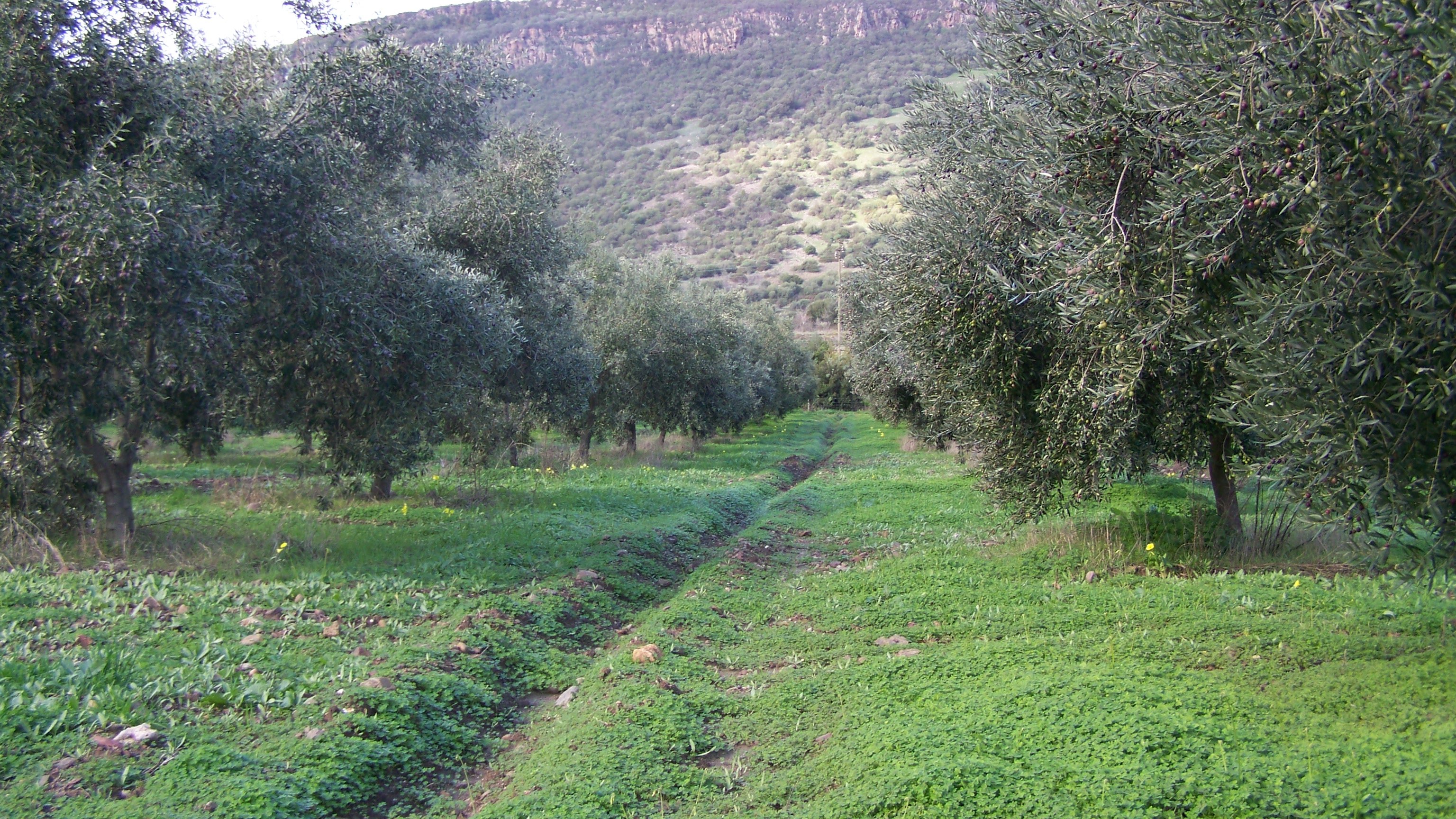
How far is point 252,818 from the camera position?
5059mm

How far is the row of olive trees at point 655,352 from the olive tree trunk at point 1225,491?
60.4ft

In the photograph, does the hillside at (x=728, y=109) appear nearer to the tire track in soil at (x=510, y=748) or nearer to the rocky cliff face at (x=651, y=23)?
the rocky cliff face at (x=651, y=23)

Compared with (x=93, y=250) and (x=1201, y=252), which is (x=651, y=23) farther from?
(x=1201, y=252)

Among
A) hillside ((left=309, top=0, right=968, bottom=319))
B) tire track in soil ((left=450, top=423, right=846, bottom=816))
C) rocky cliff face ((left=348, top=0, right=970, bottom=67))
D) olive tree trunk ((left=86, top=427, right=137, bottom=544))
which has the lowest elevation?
tire track in soil ((left=450, top=423, right=846, bottom=816))

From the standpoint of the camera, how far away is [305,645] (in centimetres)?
813

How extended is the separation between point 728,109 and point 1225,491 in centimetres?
15147

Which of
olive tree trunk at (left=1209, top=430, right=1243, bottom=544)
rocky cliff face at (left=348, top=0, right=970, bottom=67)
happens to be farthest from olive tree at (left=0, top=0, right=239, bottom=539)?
rocky cliff face at (left=348, top=0, right=970, bottom=67)

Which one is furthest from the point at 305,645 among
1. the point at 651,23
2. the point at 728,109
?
the point at 651,23

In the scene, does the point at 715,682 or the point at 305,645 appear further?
the point at 715,682

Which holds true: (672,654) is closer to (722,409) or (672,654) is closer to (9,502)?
(9,502)

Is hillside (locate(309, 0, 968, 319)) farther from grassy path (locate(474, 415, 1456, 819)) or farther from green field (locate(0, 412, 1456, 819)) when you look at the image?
grassy path (locate(474, 415, 1456, 819))

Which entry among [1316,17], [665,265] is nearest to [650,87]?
[665,265]

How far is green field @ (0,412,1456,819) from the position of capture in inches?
208

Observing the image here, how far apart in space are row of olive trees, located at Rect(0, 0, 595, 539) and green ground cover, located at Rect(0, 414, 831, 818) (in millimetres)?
1757
